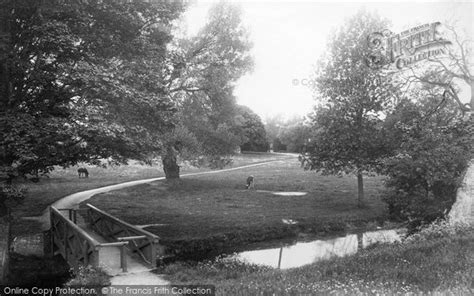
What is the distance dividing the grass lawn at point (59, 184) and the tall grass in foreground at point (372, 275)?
→ 7189 mm

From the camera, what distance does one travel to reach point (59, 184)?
35.2 metres

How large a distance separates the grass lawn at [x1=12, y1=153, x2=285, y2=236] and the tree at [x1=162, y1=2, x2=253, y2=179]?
21.3ft

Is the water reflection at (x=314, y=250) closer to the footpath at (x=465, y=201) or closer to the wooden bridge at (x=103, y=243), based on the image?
the footpath at (x=465, y=201)

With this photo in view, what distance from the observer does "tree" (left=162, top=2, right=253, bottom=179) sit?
33.1 meters

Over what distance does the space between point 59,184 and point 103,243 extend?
2454 cm

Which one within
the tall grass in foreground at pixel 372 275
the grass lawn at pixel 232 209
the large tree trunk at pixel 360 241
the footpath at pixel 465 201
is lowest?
the large tree trunk at pixel 360 241

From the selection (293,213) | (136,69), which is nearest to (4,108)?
(136,69)

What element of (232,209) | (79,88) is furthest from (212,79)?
(79,88)

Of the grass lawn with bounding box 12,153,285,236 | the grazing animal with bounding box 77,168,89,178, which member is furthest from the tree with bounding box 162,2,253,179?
the grazing animal with bounding box 77,168,89,178

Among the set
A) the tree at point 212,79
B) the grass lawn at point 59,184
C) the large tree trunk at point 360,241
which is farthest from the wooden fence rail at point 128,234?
the tree at point 212,79

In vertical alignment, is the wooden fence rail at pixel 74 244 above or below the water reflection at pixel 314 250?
above

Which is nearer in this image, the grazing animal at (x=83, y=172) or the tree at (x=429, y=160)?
the tree at (x=429, y=160)

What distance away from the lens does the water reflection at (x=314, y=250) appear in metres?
15.4

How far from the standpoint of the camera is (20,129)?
492 inches
